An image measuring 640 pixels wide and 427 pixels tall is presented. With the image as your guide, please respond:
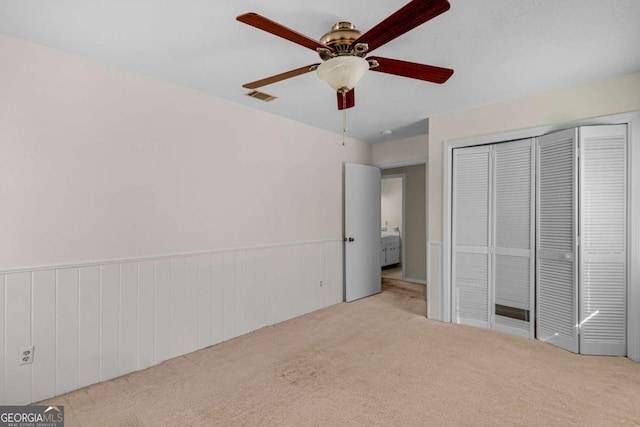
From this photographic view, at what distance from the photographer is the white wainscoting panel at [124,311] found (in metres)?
2.16

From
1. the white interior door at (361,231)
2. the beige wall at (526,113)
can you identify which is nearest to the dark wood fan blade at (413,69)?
the beige wall at (526,113)

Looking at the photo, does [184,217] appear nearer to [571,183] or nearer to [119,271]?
[119,271]

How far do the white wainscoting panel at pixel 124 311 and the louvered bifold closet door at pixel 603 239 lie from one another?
301 centimetres

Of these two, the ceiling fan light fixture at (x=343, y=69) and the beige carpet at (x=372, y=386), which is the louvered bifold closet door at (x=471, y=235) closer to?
the beige carpet at (x=372, y=386)

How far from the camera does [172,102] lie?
9.52 ft

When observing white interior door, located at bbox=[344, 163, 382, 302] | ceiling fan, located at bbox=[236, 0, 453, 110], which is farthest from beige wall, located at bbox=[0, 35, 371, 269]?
ceiling fan, located at bbox=[236, 0, 453, 110]

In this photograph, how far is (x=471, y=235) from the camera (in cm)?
365

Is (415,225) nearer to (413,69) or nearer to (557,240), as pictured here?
(557,240)

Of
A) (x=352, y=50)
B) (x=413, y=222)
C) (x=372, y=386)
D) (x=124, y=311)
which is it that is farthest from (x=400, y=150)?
(x=124, y=311)

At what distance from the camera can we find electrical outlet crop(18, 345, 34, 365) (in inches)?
84.4

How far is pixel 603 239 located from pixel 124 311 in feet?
13.6

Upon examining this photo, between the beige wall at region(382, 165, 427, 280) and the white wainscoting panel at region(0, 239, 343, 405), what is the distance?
3155 mm

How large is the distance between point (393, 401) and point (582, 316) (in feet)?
6.62

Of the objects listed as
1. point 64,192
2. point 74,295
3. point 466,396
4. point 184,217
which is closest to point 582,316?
point 466,396
